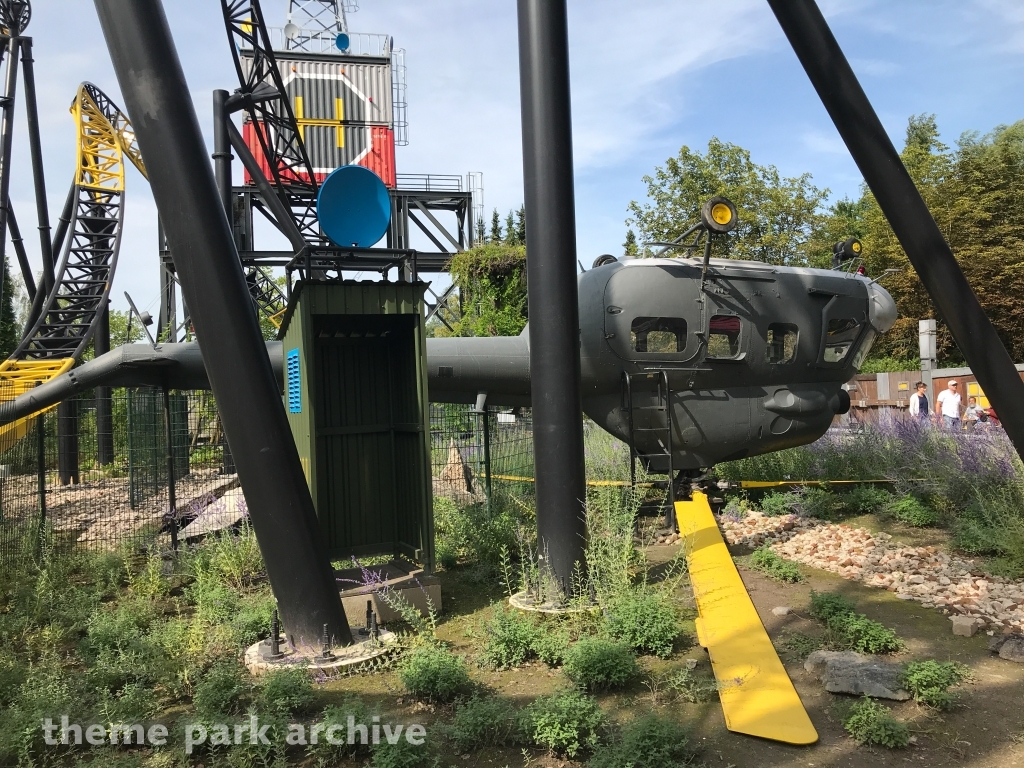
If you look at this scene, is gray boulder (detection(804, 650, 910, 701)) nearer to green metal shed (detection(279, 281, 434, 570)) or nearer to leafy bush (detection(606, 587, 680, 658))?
leafy bush (detection(606, 587, 680, 658))

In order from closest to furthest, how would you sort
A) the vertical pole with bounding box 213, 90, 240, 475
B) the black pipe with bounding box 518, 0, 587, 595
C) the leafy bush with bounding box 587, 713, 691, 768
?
the leafy bush with bounding box 587, 713, 691, 768 → the black pipe with bounding box 518, 0, 587, 595 → the vertical pole with bounding box 213, 90, 240, 475

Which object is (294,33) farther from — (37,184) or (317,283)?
(317,283)

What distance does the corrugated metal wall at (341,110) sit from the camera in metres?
31.5

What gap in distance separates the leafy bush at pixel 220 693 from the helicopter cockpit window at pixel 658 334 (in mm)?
5704

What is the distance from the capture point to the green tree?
3169 centimetres

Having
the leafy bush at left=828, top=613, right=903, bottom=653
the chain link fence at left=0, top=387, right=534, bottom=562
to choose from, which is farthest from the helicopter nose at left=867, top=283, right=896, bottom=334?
the leafy bush at left=828, top=613, right=903, bottom=653

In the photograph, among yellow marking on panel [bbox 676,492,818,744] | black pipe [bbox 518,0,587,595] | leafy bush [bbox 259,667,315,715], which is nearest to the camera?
yellow marking on panel [bbox 676,492,818,744]

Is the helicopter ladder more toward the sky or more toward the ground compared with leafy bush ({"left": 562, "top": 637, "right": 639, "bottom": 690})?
more toward the sky

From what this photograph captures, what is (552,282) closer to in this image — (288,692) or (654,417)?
(654,417)

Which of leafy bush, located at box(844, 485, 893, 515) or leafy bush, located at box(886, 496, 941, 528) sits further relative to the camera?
leafy bush, located at box(844, 485, 893, 515)

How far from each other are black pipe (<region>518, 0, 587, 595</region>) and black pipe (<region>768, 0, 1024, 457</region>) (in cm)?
188

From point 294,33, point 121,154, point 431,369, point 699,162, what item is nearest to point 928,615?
point 431,369

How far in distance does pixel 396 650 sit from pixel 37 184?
17.7m

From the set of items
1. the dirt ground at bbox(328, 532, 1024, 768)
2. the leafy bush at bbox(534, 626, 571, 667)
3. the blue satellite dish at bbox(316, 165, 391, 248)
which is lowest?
the dirt ground at bbox(328, 532, 1024, 768)
